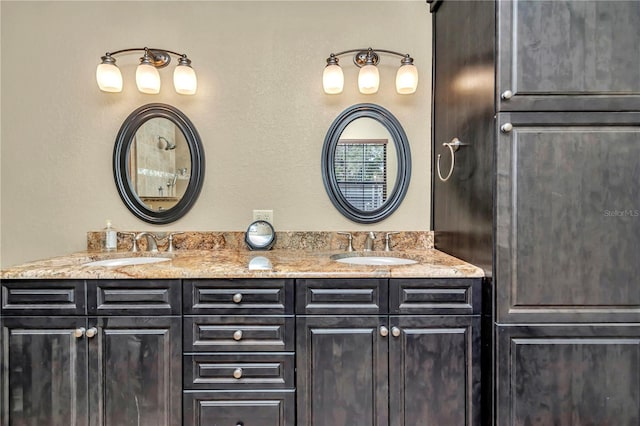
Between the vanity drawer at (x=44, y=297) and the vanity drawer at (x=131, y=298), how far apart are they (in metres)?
→ 0.05

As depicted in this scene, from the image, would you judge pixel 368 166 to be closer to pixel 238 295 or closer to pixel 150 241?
pixel 238 295

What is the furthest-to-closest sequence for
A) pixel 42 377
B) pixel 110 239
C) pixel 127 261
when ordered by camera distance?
pixel 110 239 → pixel 127 261 → pixel 42 377

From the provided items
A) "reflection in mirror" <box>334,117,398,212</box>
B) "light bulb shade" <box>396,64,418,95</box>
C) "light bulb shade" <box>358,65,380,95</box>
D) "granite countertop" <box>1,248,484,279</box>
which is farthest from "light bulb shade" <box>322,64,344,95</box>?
"granite countertop" <box>1,248,484,279</box>

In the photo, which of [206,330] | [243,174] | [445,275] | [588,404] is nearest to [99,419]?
[206,330]

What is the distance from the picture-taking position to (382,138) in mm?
1988

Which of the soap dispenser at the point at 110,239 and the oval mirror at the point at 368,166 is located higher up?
the oval mirror at the point at 368,166

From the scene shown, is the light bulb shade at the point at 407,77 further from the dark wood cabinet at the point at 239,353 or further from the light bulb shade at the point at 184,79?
the dark wood cabinet at the point at 239,353

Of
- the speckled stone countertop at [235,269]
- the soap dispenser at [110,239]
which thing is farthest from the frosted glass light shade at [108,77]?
the speckled stone countertop at [235,269]

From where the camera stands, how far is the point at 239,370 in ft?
4.38

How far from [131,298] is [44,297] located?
344 millimetres

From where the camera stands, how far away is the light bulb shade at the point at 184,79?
6.16 ft

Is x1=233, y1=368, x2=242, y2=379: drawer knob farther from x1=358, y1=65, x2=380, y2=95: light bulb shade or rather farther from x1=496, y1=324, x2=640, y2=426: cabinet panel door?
x1=358, y1=65, x2=380, y2=95: light bulb shade

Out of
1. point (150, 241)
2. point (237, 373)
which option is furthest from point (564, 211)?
point (150, 241)

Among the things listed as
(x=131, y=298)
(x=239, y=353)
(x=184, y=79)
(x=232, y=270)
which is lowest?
(x=239, y=353)
